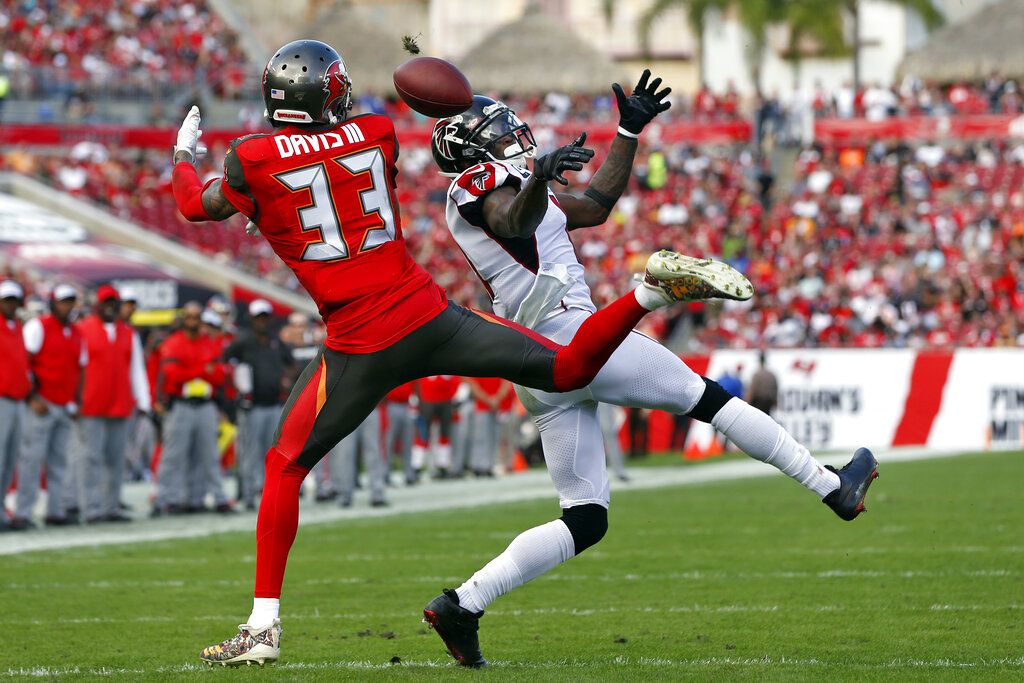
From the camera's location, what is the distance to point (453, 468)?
1920cm

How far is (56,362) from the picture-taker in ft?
42.7

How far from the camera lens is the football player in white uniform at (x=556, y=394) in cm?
568

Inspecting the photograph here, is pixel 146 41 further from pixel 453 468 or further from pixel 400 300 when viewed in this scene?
pixel 400 300

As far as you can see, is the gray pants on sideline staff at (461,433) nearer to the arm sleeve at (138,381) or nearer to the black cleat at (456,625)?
the arm sleeve at (138,381)

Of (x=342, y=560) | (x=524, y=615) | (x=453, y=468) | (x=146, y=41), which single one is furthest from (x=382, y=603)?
(x=146, y=41)

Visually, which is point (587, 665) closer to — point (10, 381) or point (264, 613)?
point (264, 613)

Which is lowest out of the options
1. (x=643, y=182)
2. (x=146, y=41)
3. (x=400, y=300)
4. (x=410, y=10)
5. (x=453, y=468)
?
(x=453, y=468)

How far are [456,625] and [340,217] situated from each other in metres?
1.48

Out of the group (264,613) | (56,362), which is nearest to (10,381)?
(56,362)

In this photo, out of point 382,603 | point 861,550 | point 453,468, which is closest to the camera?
point 382,603

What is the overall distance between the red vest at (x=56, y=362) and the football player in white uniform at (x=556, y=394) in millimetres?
7719

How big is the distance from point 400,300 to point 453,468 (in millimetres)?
13756

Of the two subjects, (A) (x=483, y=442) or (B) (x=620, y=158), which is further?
(A) (x=483, y=442)

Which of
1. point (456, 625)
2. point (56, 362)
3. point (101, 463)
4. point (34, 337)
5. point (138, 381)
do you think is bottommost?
point (101, 463)
